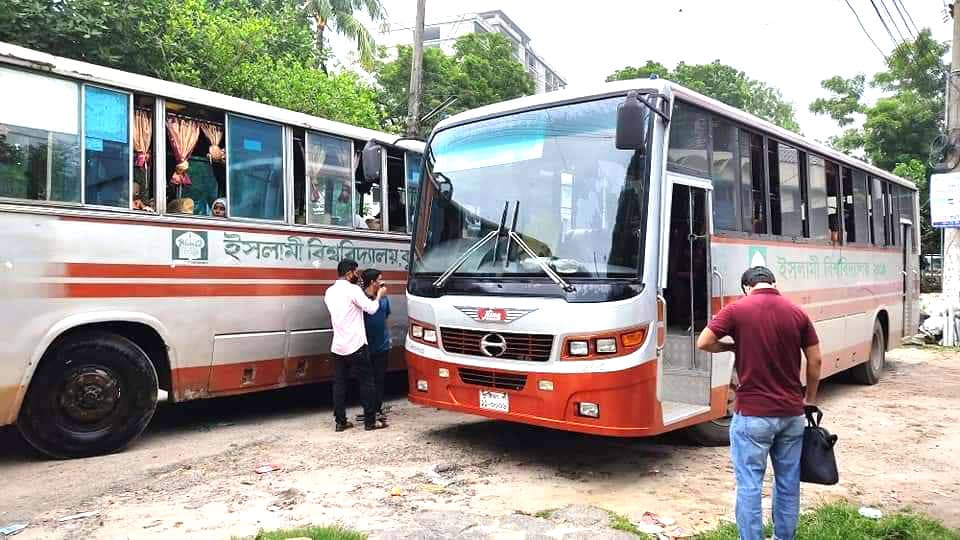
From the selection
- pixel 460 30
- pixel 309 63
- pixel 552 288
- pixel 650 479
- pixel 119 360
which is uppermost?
pixel 460 30

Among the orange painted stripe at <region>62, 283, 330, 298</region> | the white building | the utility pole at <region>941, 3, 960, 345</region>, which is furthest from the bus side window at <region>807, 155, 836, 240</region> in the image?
the white building

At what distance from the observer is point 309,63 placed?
17469mm

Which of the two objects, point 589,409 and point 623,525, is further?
point 589,409

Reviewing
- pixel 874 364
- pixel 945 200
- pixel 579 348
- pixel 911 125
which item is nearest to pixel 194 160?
pixel 579 348

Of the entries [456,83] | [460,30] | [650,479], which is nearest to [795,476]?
[650,479]

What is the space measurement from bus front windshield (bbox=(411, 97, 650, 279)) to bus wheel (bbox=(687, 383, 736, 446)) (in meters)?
2.02

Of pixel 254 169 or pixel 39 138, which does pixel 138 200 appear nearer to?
pixel 39 138

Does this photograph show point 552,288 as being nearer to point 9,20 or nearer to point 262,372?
point 262,372

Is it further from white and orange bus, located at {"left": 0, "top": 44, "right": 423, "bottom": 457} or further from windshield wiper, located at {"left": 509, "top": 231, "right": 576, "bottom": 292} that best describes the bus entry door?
white and orange bus, located at {"left": 0, "top": 44, "right": 423, "bottom": 457}

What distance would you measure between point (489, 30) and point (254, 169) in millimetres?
58167

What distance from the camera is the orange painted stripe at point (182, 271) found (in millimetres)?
5652

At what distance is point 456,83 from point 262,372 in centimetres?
2114

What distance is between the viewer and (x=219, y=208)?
675 cm

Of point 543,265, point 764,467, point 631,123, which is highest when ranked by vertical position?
point 631,123
